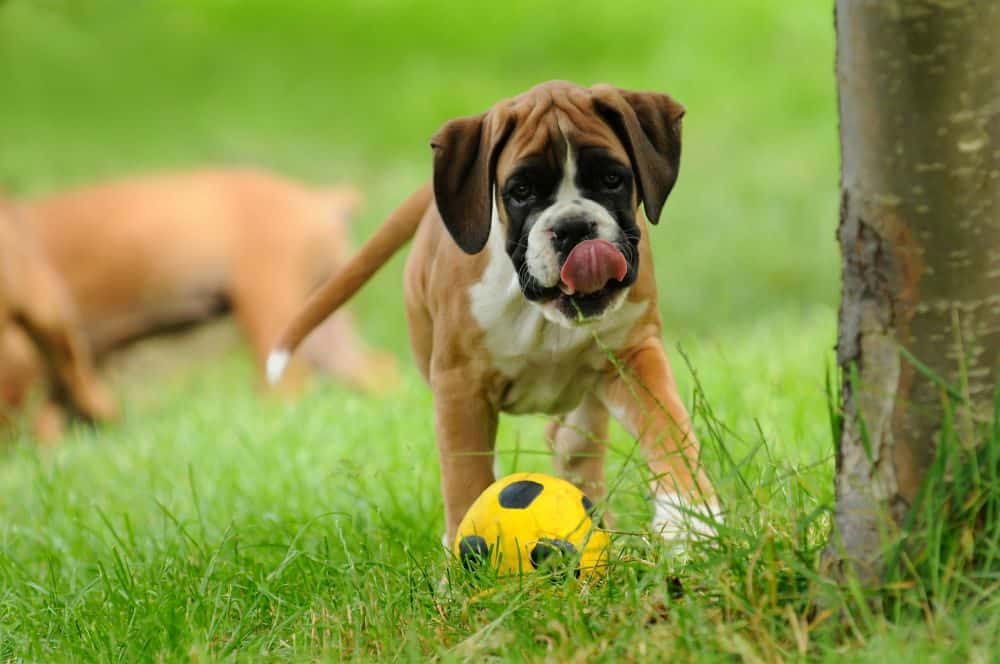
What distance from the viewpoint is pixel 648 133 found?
311 centimetres

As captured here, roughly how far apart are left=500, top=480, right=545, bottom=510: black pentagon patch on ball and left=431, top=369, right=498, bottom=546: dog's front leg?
0.94ft

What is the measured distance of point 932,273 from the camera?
2.30 metres

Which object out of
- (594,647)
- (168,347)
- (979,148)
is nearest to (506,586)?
(594,647)

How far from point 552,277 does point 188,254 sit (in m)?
5.61

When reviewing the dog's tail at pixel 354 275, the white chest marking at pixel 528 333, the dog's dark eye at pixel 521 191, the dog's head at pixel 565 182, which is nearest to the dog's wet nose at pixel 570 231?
the dog's head at pixel 565 182

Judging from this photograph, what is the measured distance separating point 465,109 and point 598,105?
875 centimetres

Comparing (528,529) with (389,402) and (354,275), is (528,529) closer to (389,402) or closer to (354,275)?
(354,275)

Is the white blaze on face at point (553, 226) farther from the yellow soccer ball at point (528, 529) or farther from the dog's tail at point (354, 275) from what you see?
the dog's tail at point (354, 275)

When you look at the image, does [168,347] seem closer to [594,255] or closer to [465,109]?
[465,109]

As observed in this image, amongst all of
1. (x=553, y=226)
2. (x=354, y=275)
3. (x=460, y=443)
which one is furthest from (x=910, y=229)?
(x=354, y=275)

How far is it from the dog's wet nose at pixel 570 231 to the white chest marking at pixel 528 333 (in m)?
0.25

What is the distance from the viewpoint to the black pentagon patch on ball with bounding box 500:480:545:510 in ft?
9.64

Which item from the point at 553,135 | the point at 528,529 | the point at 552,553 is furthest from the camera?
the point at 553,135

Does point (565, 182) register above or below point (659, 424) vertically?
above
